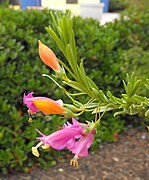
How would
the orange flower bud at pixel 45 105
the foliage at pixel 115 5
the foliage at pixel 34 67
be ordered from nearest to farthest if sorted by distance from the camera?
the orange flower bud at pixel 45 105
the foliage at pixel 34 67
the foliage at pixel 115 5

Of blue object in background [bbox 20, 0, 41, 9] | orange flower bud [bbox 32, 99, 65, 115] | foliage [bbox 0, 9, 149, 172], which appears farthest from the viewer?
blue object in background [bbox 20, 0, 41, 9]

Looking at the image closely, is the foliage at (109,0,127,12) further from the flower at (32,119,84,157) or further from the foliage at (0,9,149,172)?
the flower at (32,119,84,157)

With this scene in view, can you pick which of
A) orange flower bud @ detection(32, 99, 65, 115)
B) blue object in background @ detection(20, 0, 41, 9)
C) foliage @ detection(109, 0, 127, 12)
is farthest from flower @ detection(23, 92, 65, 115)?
foliage @ detection(109, 0, 127, 12)

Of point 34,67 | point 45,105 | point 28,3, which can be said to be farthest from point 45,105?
point 28,3

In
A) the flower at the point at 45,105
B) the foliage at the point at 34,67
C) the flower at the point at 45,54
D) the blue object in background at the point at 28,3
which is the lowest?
the foliage at the point at 34,67

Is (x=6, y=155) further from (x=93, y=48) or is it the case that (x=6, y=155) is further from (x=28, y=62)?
(x=93, y=48)

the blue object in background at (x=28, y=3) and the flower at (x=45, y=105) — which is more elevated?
the flower at (x=45, y=105)

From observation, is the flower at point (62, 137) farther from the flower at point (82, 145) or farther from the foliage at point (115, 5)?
the foliage at point (115, 5)

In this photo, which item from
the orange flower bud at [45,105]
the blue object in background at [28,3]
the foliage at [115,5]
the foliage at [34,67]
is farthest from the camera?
the foliage at [115,5]

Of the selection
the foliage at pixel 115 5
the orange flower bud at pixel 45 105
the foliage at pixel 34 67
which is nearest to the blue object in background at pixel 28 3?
the foliage at pixel 115 5
